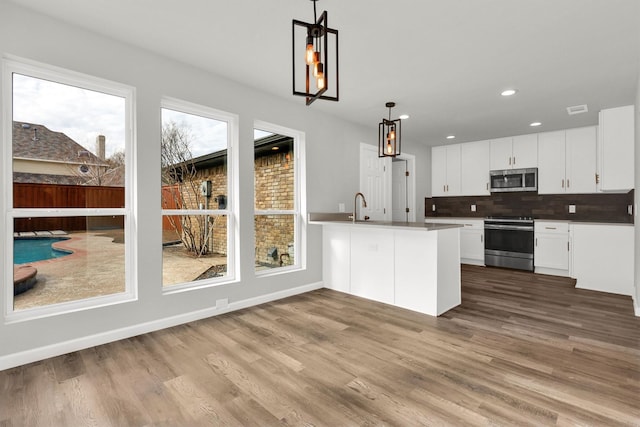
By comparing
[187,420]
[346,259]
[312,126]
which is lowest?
[187,420]

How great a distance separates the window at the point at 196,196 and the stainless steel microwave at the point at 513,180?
5055 millimetres

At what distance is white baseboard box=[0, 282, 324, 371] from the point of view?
2.33 meters

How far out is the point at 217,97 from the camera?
3.43 meters

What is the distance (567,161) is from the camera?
543 cm

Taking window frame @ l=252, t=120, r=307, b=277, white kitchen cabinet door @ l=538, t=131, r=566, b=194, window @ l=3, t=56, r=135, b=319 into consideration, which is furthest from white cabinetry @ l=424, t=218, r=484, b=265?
window @ l=3, t=56, r=135, b=319

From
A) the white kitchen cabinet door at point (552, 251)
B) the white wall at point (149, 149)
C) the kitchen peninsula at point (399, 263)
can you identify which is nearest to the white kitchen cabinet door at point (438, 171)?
the white kitchen cabinet door at point (552, 251)

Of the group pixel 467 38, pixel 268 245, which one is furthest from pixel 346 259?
pixel 467 38

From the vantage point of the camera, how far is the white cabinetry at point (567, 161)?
17.2 ft

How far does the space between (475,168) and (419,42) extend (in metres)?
4.37

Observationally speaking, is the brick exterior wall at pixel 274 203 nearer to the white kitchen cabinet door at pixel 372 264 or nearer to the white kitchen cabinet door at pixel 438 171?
the white kitchen cabinet door at pixel 372 264

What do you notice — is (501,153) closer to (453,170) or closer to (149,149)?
(453,170)

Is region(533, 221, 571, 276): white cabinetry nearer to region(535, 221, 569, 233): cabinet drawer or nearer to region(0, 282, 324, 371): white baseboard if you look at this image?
region(535, 221, 569, 233): cabinet drawer

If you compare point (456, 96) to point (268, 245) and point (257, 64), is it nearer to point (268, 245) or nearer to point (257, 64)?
point (257, 64)

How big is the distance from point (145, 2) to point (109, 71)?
0.79 metres
